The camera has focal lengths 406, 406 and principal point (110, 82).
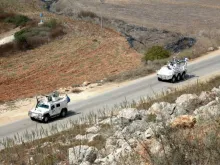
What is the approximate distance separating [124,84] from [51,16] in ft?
125

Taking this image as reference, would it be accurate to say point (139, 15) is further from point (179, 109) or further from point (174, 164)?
point (174, 164)

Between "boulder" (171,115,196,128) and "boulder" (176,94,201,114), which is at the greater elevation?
"boulder" (171,115,196,128)

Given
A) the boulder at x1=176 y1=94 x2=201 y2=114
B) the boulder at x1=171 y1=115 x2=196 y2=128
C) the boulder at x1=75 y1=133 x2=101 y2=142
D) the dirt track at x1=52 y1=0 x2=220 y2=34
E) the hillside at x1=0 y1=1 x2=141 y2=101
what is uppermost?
the boulder at x1=171 y1=115 x2=196 y2=128

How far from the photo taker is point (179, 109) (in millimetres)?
18562

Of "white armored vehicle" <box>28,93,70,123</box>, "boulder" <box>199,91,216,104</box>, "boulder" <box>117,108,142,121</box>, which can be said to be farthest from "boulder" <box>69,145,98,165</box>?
"white armored vehicle" <box>28,93,70,123</box>

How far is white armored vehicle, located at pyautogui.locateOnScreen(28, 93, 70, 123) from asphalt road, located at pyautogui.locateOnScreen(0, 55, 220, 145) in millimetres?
462

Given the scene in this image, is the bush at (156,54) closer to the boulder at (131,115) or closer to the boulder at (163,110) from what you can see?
the boulder at (163,110)

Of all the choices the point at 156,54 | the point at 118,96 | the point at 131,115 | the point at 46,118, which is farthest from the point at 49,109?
Answer: the point at 156,54

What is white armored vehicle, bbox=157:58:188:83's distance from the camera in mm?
36812

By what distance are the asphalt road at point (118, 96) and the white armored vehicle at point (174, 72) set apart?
0.61 m

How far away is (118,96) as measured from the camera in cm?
3481

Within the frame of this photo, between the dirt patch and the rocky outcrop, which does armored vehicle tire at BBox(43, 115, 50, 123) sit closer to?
the dirt patch

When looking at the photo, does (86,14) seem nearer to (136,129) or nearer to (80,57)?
(80,57)

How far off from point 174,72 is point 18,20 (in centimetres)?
3815
